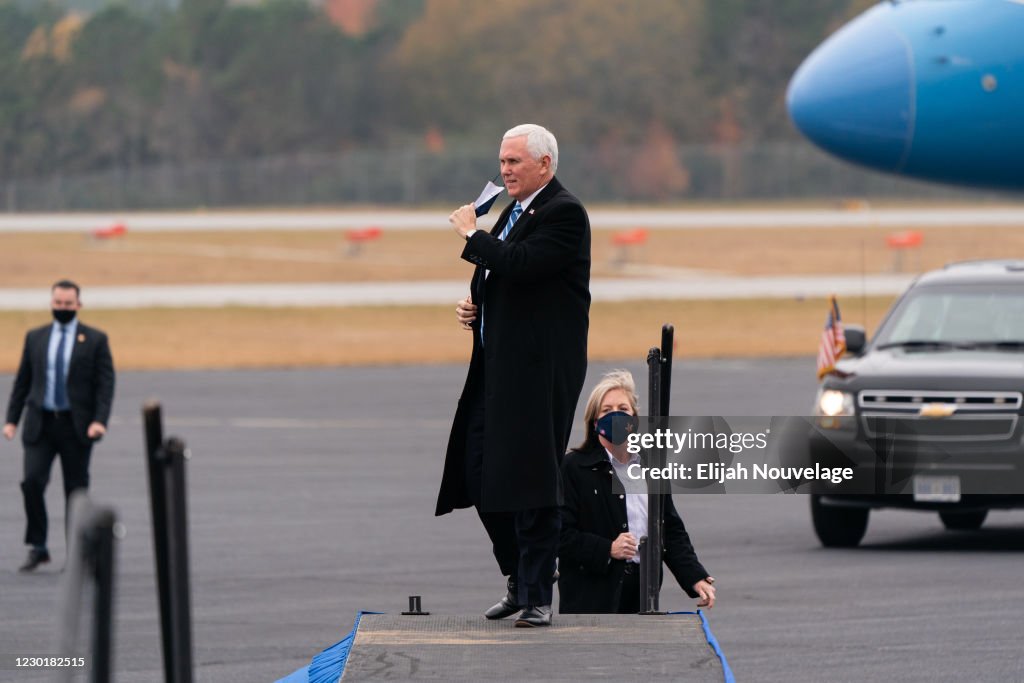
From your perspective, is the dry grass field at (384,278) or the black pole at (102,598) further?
the dry grass field at (384,278)

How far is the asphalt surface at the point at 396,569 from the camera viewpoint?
9438mm

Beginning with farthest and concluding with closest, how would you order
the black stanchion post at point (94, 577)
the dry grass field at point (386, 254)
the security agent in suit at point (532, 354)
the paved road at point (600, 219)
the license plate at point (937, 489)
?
1. the paved road at point (600, 219)
2. the dry grass field at point (386, 254)
3. the license plate at point (937, 489)
4. the security agent in suit at point (532, 354)
5. the black stanchion post at point (94, 577)

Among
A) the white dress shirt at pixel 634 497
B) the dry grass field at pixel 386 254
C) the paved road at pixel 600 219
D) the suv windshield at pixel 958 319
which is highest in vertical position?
the paved road at pixel 600 219

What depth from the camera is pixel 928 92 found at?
1177 cm

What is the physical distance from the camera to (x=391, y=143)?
84688mm

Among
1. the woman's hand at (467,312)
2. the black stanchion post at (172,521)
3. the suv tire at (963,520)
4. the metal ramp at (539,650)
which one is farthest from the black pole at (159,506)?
the suv tire at (963,520)

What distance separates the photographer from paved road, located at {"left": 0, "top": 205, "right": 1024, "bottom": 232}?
210ft

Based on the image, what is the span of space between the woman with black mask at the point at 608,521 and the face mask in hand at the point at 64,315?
22.1ft

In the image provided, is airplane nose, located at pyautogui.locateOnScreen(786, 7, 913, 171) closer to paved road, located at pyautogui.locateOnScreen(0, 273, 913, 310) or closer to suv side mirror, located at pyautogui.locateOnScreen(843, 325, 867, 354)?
suv side mirror, located at pyautogui.locateOnScreen(843, 325, 867, 354)

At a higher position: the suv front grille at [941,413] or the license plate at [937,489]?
the suv front grille at [941,413]

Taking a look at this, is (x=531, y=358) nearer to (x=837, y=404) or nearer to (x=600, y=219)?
(x=837, y=404)

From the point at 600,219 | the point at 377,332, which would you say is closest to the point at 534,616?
the point at 377,332

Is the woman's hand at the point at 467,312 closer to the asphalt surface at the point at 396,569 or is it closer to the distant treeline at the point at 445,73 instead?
the asphalt surface at the point at 396,569

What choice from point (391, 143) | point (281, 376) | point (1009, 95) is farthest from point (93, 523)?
point (391, 143)
